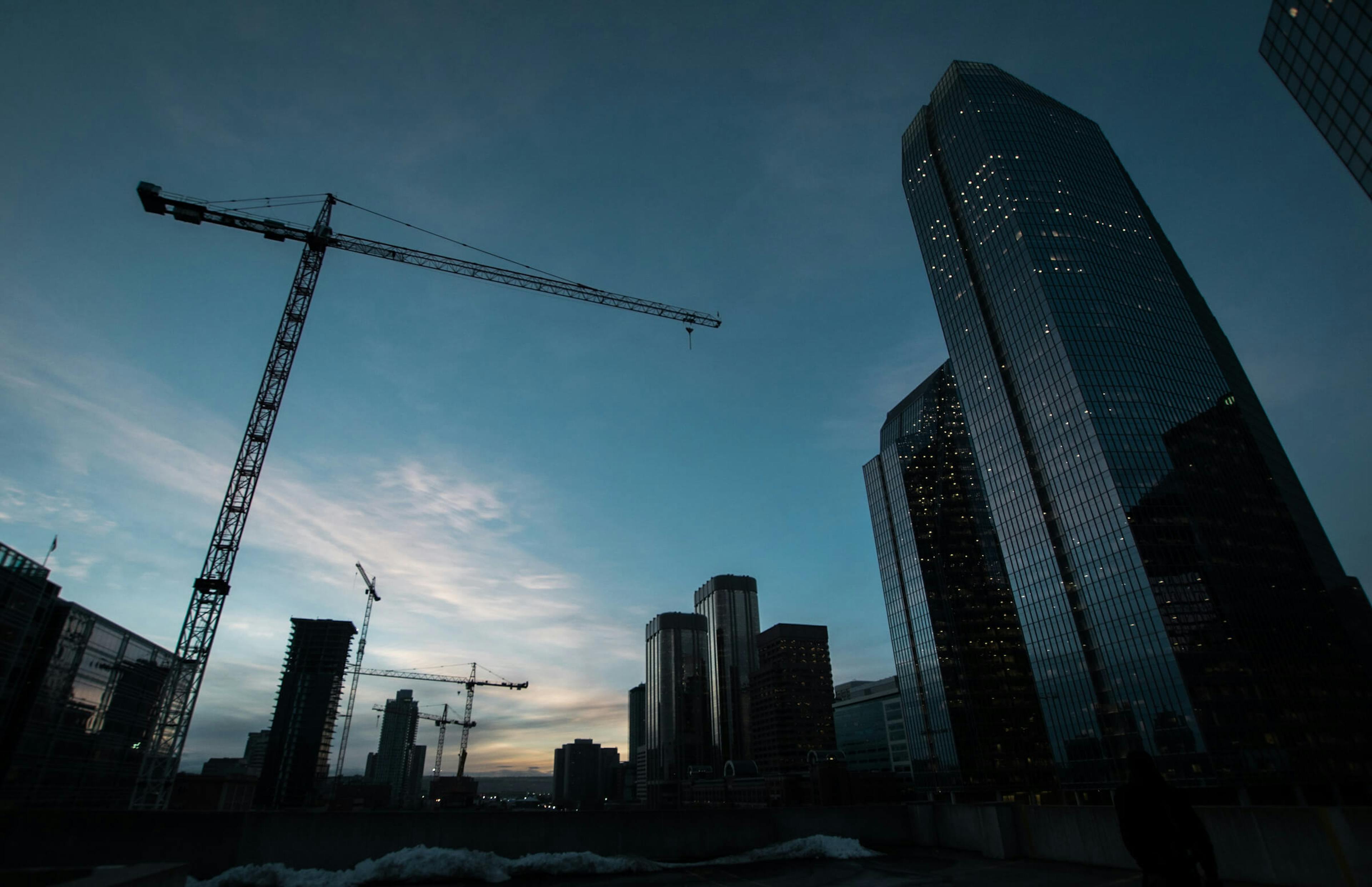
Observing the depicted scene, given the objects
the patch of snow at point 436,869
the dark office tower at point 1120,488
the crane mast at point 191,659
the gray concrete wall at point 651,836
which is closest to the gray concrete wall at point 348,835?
the gray concrete wall at point 651,836

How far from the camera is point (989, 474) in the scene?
11006 cm

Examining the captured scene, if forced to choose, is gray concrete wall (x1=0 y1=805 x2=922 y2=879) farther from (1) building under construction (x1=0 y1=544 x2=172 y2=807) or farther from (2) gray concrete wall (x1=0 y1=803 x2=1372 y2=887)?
(1) building under construction (x1=0 y1=544 x2=172 y2=807)

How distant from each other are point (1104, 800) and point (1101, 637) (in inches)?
855

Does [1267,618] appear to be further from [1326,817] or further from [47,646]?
[47,646]

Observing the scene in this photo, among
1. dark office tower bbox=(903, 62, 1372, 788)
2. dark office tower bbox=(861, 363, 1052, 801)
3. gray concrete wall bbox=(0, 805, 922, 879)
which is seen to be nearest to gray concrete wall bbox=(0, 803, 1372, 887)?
gray concrete wall bbox=(0, 805, 922, 879)

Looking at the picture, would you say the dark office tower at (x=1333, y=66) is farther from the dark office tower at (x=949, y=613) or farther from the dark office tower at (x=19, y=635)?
the dark office tower at (x=19, y=635)

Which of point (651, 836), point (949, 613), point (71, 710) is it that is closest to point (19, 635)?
point (71, 710)

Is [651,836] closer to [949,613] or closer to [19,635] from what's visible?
[19,635]

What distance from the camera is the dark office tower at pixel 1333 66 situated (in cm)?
4375

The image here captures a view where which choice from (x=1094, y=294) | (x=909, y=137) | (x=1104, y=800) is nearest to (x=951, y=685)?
(x=1104, y=800)

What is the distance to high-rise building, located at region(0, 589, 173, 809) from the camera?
59.6 meters

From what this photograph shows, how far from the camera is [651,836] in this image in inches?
674

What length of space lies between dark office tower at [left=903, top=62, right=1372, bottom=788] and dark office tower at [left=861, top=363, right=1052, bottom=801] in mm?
35625

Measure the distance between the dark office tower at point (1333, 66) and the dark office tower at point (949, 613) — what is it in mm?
93771
